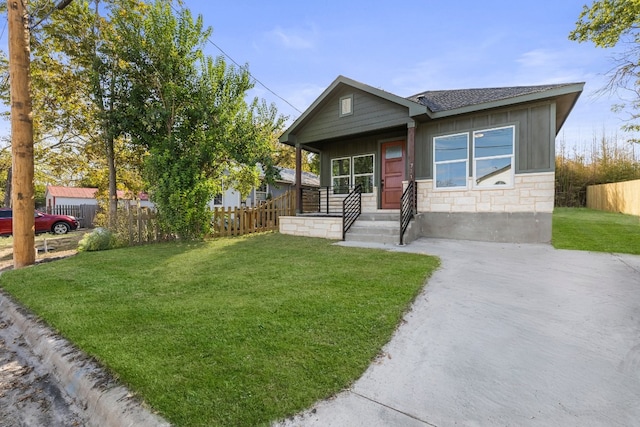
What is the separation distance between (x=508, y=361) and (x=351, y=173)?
892 centimetres

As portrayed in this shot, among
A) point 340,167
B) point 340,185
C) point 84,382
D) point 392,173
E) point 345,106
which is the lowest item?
point 84,382

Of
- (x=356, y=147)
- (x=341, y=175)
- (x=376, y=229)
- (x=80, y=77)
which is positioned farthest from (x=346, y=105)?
(x=80, y=77)

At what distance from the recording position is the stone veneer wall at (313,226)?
8602 millimetres

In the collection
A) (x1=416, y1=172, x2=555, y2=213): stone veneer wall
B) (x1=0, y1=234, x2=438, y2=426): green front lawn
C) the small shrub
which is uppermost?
(x1=416, y1=172, x2=555, y2=213): stone veneer wall

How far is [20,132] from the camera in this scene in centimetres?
607

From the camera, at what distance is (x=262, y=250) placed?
22.2 ft

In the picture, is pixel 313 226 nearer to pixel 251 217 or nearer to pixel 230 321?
pixel 251 217

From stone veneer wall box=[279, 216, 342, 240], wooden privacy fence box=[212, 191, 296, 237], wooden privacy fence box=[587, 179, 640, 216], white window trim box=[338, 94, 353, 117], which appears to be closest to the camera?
stone veneer wall box=[279, 216, 342, 240]

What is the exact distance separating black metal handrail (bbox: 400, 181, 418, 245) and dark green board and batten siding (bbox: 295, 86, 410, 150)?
6.39ft

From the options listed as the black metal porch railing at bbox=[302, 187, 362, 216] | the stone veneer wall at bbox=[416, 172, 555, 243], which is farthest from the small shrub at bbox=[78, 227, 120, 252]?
the stone veneer wall at bbox=[416, 172, 555, 243]

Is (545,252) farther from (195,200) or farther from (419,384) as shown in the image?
(195,200)

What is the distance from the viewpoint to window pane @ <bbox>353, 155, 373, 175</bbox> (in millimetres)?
10445

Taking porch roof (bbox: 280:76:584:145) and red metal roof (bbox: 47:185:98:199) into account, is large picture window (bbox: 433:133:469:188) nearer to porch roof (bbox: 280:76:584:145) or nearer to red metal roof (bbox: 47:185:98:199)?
porch roof (bbox: 280:76:584:145)

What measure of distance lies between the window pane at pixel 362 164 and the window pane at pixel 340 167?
0.95 feet
